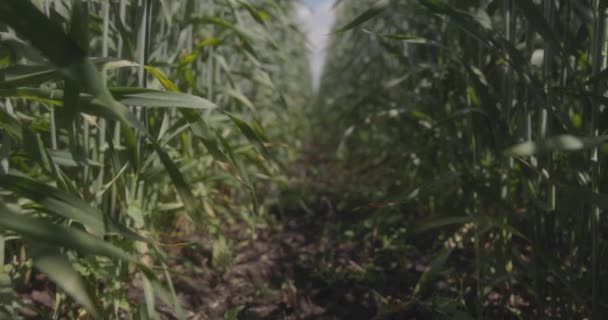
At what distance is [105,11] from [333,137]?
129 inches

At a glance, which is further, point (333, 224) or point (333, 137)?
point (333, 137)

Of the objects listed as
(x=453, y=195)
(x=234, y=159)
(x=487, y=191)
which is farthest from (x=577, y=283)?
(x=453, y=195)

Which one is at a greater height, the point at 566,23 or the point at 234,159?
the point at 566,23

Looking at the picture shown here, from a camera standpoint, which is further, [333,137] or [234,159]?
[333,137]

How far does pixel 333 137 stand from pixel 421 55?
2.37m

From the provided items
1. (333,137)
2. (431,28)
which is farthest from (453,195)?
(333,137)

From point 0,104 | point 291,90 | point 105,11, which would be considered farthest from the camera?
point 291,90

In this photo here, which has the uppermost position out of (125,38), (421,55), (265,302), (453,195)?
(421,55)

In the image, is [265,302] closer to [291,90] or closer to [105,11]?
[105,11]

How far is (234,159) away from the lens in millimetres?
803

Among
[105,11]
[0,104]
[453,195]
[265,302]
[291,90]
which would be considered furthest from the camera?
[291,90]

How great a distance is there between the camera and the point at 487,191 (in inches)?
33.4

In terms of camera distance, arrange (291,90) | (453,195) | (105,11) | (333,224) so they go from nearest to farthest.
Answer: (105,11), (453,195), (333,224), (291,90)

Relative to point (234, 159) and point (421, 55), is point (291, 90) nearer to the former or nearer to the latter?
point (421, 55)
